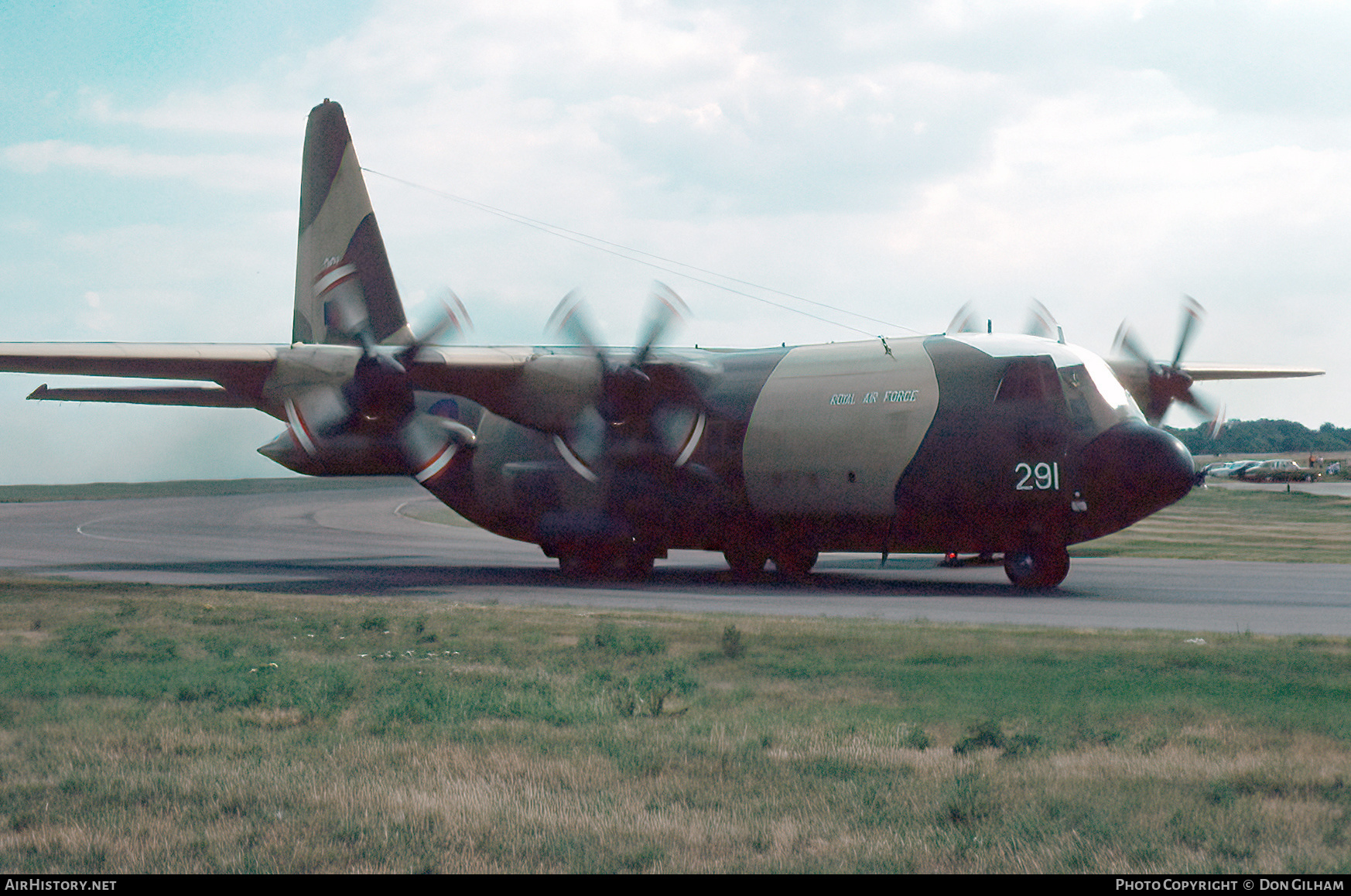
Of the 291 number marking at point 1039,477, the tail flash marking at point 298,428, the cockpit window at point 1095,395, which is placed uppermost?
the cockpit window at point 1095,395

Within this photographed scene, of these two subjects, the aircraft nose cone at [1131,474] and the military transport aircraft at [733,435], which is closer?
the aircraft nose cone at [1131,474]

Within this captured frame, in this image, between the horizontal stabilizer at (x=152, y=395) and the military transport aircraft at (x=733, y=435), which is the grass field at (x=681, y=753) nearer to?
the military transport aircraft at (x=733, y=435)

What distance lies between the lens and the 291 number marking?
59.8 feet

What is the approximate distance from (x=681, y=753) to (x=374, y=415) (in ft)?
47.6

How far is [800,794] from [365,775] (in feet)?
8.91

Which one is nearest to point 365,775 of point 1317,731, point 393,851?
point 393,851

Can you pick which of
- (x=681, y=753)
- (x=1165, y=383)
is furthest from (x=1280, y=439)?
(x=681, y=753)

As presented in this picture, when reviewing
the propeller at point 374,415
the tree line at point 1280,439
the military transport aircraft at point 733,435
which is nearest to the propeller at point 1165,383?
the military transport aircraft at point 733,435

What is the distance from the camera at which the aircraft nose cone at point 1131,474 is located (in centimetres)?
1767

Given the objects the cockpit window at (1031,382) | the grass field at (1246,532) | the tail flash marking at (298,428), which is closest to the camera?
the cockpit window at (1031,382)

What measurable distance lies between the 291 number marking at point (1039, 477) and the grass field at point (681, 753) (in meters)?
5.47

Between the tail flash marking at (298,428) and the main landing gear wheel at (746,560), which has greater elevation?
the tail flash marking at (298,428)

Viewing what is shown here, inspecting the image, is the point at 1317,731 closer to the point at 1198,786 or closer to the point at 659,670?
the point at 1198,786

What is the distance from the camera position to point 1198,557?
27094 mm
